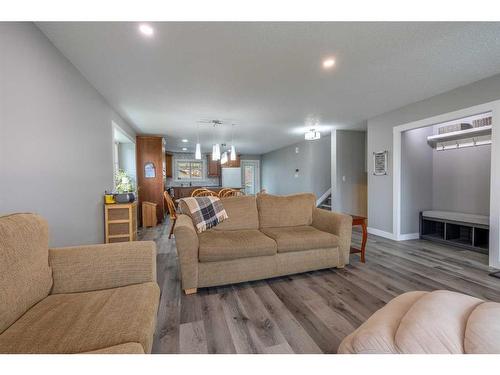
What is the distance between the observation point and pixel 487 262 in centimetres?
270

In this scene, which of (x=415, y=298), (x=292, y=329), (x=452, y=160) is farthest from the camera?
(x=452, y=160)

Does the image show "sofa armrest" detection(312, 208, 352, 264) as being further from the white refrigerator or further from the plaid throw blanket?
the white refrigerator

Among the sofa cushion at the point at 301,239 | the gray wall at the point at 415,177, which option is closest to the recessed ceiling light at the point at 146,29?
Result: the sofa cushion at the point at 301,239

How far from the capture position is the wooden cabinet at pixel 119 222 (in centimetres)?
287

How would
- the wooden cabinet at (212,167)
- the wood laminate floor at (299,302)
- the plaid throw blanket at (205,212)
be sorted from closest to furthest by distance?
the wood laminate floor at (299,302)
the plaid throw blanket at (205,212)
the wooden cabinet at (212,167)

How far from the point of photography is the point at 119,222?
9.45 feet

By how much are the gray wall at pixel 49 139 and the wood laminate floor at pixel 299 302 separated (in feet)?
3.79

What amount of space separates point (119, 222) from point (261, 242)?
2029 mm

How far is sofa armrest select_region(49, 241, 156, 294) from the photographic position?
1.17 metres

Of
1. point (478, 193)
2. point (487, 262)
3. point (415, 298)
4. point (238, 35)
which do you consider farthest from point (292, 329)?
point (478, 193)

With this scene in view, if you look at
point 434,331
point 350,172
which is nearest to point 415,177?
point 350,172

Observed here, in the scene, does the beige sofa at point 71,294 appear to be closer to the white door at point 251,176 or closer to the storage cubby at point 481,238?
the storage cubby at point 481,238
